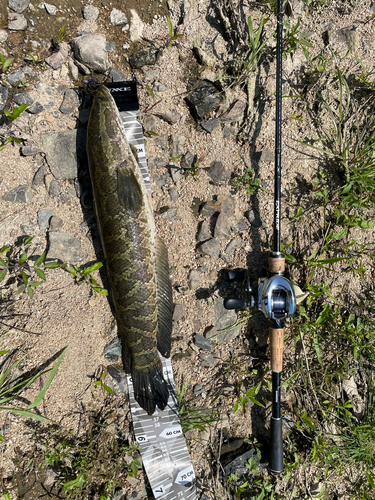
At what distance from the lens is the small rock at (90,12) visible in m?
3.40

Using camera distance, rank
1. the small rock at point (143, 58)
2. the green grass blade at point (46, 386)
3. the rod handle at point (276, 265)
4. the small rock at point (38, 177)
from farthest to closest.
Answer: the small rock at point (143, 58)
the small rock at point (38, 177)
the rod handle at point (276, 265)
the green grass blade at point (46, 386)

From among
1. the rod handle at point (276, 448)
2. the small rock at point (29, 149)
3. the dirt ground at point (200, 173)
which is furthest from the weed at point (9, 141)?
the rod handle at point (276, 448)

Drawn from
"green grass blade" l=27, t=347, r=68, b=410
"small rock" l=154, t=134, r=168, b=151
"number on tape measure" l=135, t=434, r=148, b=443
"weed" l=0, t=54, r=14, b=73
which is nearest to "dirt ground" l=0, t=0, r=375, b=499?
"small rock" l=154, t=134, r=168, b=151

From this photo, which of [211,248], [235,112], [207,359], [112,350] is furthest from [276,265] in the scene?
[112,350]

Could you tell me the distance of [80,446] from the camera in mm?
3283

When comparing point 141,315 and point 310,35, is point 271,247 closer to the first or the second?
point 141,315

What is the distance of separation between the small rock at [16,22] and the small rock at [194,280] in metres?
2.99

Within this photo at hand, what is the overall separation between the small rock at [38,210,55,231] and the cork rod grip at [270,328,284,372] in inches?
97.7

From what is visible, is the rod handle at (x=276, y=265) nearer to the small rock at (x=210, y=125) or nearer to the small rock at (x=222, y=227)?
the small rock at (x=222, y=227)

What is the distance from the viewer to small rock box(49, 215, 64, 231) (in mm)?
3363

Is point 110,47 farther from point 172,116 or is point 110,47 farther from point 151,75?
point 172,116

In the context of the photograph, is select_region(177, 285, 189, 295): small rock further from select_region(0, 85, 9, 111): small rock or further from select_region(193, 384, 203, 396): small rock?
select_region(0, 85, 9, 111): small rock

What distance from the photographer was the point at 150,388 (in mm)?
3303

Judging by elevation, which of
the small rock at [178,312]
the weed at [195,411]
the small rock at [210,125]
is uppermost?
the small rock at [210,125]
